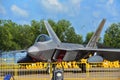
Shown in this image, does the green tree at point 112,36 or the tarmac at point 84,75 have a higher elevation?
the green tree at point 112,36

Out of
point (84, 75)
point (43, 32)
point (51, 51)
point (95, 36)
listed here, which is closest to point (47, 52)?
point (51, 51)

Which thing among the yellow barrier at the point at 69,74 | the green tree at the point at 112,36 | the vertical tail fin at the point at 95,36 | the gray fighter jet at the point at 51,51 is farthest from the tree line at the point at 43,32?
the yellow barrier at the point at 69,74

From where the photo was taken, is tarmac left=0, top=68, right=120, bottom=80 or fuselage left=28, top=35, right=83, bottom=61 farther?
fuselage left=28, top=35, right=83, bottom=61

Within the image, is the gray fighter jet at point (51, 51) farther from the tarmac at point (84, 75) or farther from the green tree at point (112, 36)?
the green tree at point (112, 36)

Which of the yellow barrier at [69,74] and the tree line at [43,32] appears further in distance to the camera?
the tree line at [43,32]

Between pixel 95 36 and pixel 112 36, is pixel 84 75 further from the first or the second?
pixel 112 36

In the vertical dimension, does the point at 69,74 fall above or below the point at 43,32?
below

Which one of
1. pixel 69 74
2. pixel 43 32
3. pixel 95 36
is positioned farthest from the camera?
pixel 43 32

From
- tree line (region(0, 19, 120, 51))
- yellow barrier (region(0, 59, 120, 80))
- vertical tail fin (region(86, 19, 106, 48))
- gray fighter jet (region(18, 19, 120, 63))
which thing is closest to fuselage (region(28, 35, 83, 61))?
gray fighter jet (region(18, 19, 120, 63))

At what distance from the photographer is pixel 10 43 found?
242 feet

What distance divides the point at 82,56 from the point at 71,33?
53.9 meters

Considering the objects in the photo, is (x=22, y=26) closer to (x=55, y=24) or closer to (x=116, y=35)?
(x=55, y=24)

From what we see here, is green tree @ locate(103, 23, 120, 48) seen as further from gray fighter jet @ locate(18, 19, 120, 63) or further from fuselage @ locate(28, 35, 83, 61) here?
fuselage @ locate(28, 35, 83, 61)

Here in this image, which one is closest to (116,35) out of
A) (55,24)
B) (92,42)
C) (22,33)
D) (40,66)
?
(55,24)
